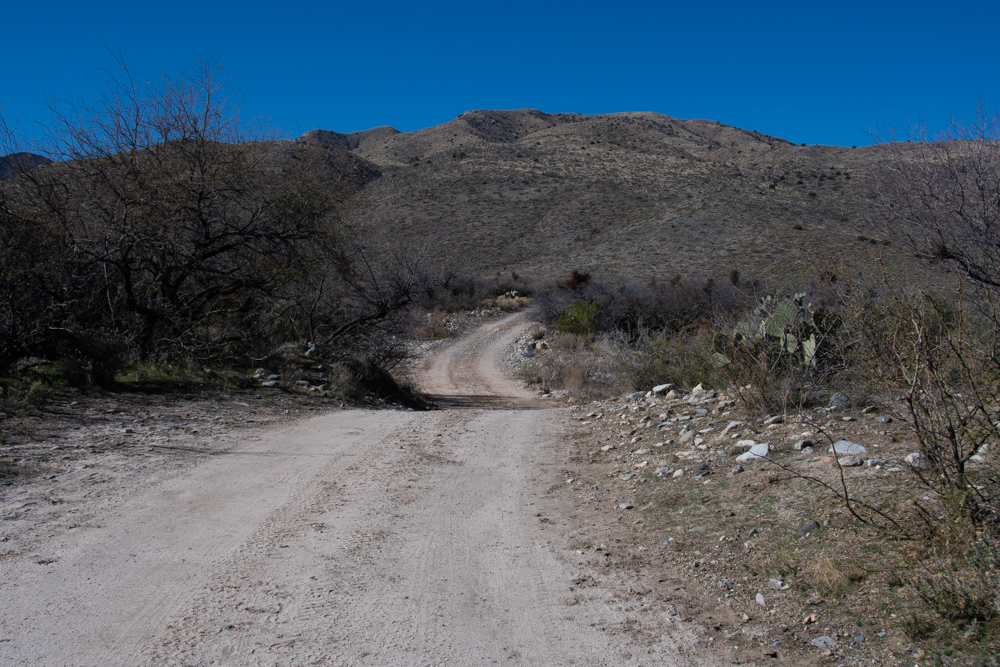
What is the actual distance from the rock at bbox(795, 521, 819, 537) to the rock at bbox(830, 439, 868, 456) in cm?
119

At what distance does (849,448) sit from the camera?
17.3 ft

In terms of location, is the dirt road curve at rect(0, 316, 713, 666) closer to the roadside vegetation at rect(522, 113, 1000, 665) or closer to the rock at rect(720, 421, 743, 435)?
the roadside vegetation at rect(522, 113, 1000, 665)

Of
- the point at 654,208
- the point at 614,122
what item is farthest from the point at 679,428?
the point at 614,122

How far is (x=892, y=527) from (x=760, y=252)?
143 feet

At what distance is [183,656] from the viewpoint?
306 cm

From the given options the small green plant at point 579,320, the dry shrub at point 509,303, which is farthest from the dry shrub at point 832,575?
the dry shrub at point 509,303

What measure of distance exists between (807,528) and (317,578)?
118 inches

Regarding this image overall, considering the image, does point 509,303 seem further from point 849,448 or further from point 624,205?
point 849,448

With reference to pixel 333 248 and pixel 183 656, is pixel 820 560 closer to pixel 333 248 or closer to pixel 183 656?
pixel 183 656

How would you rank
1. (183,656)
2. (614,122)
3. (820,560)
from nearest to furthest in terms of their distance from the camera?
(183,656) → (820,560) → (614,122)

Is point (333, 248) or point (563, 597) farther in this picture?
point (333, 248)

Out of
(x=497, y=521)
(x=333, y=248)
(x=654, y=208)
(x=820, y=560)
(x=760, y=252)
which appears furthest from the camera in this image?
(x=654, y=208)

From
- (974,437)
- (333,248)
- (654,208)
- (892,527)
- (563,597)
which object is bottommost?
(563,597)

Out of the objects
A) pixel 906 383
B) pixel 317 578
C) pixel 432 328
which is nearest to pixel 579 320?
pixel 432 328
